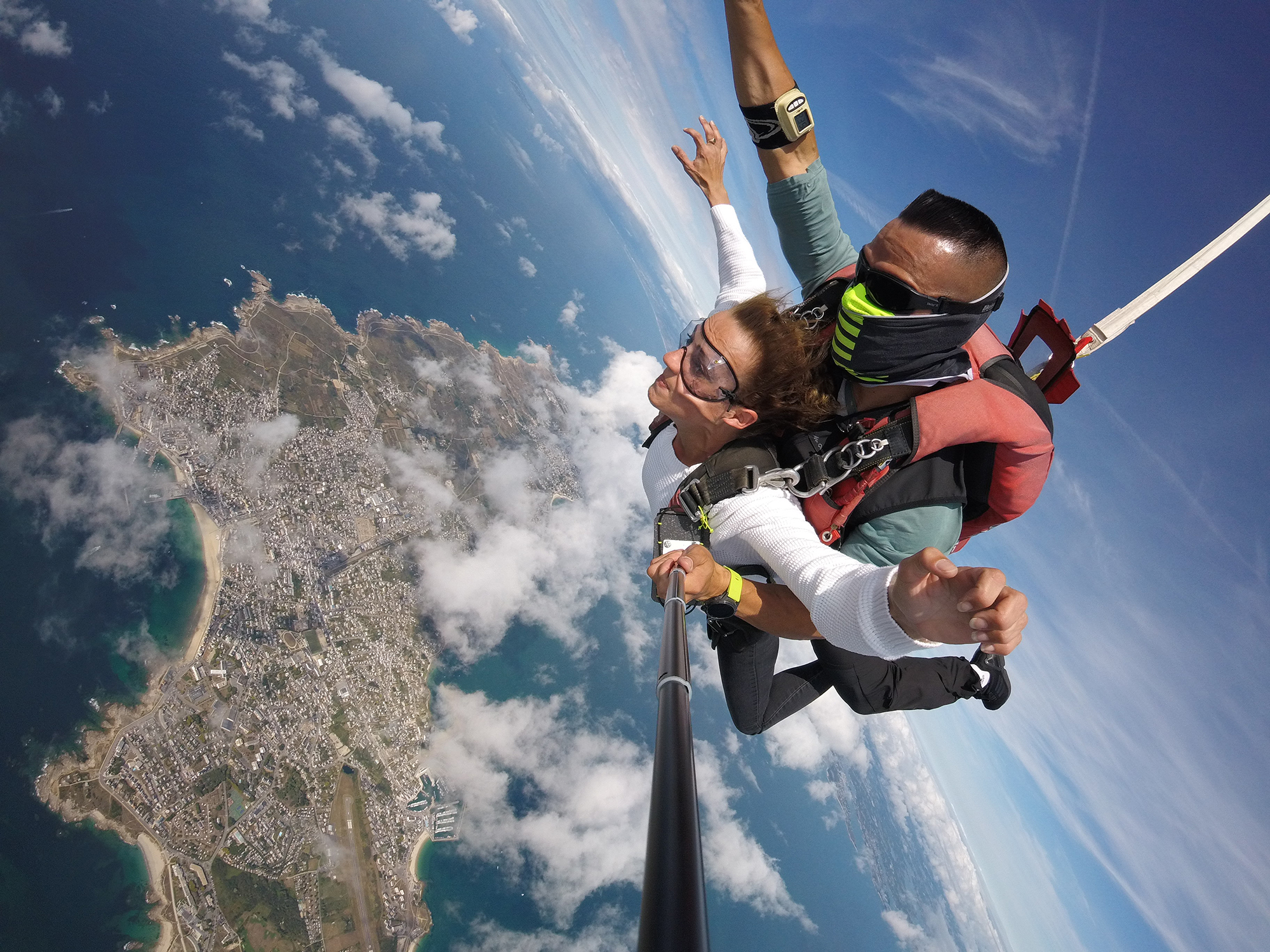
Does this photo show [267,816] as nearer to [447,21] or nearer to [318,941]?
[318,941]

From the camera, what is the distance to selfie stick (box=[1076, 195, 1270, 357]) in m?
1.97

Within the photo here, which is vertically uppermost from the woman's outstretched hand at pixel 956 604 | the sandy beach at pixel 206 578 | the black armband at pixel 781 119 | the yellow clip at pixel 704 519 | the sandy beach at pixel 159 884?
the black armband at pixel 781 119

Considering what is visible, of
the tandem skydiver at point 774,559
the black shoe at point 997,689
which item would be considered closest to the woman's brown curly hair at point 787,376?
the tandem skydiver at point 774,559

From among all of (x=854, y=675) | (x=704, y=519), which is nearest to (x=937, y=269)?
(x=704, y=519)

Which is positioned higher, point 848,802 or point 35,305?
point 35,305

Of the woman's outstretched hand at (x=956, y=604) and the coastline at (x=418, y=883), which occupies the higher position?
the woman's outstretched hand at (x=956, y=604)

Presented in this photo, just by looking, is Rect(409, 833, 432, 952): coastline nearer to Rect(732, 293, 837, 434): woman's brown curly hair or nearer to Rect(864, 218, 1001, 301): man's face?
Rect(732, 293, 837, 434): woman's brown curly hair

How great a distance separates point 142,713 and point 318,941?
26.6 ft

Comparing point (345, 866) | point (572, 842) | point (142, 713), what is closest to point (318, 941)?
point (345, 866)

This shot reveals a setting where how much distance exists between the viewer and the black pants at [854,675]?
7.90ft

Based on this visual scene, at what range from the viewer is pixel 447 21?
136ft

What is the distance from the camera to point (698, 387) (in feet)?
5.51

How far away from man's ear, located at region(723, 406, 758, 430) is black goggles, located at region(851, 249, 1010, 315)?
49 cm

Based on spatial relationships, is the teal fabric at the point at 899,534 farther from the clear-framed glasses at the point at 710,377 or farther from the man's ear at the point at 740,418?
the clear-framed glasses at the point at 710,377
